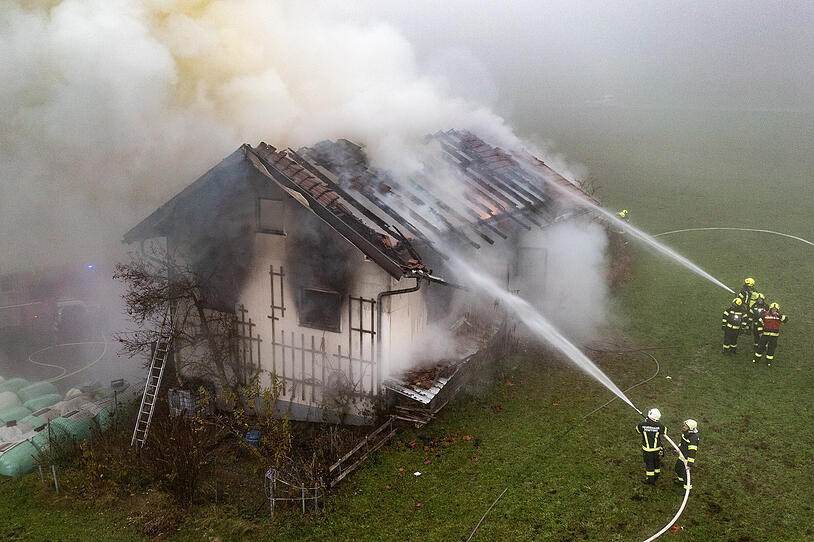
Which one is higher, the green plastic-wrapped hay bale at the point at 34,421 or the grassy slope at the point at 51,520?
the green plastic-wrapped hay bale at the point at 34,421

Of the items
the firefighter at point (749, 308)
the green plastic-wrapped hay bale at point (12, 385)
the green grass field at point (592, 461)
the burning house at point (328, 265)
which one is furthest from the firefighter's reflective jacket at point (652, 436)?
the green plastic-wrapped hay bale at point (12, 385)

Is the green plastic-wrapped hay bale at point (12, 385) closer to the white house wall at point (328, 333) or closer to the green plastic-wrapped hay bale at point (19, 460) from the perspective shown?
the green plastic-wrapped hay bale at point (19, 460)

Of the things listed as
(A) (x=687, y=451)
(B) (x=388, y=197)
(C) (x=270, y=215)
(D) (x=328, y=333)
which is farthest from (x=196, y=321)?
(A) (x=687, y=451)

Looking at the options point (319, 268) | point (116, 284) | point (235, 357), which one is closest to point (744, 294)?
point (319, 268)

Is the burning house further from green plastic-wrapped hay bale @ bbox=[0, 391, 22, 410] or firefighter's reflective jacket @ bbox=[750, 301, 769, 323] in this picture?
firefighter's reflective jacket @ bbox=[750, 301, 769, 323]

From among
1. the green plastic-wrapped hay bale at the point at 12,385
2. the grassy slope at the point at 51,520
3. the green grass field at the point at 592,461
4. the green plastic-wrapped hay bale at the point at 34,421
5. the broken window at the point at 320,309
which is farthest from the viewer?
the green plastic-wrapped hay bale at the point at 12,385

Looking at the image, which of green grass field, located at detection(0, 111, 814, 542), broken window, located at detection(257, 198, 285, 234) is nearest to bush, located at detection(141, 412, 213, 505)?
green grass field, located at detection(0, 111, 814, 542)

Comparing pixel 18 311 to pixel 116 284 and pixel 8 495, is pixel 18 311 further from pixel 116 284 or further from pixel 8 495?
pixel 8 495
